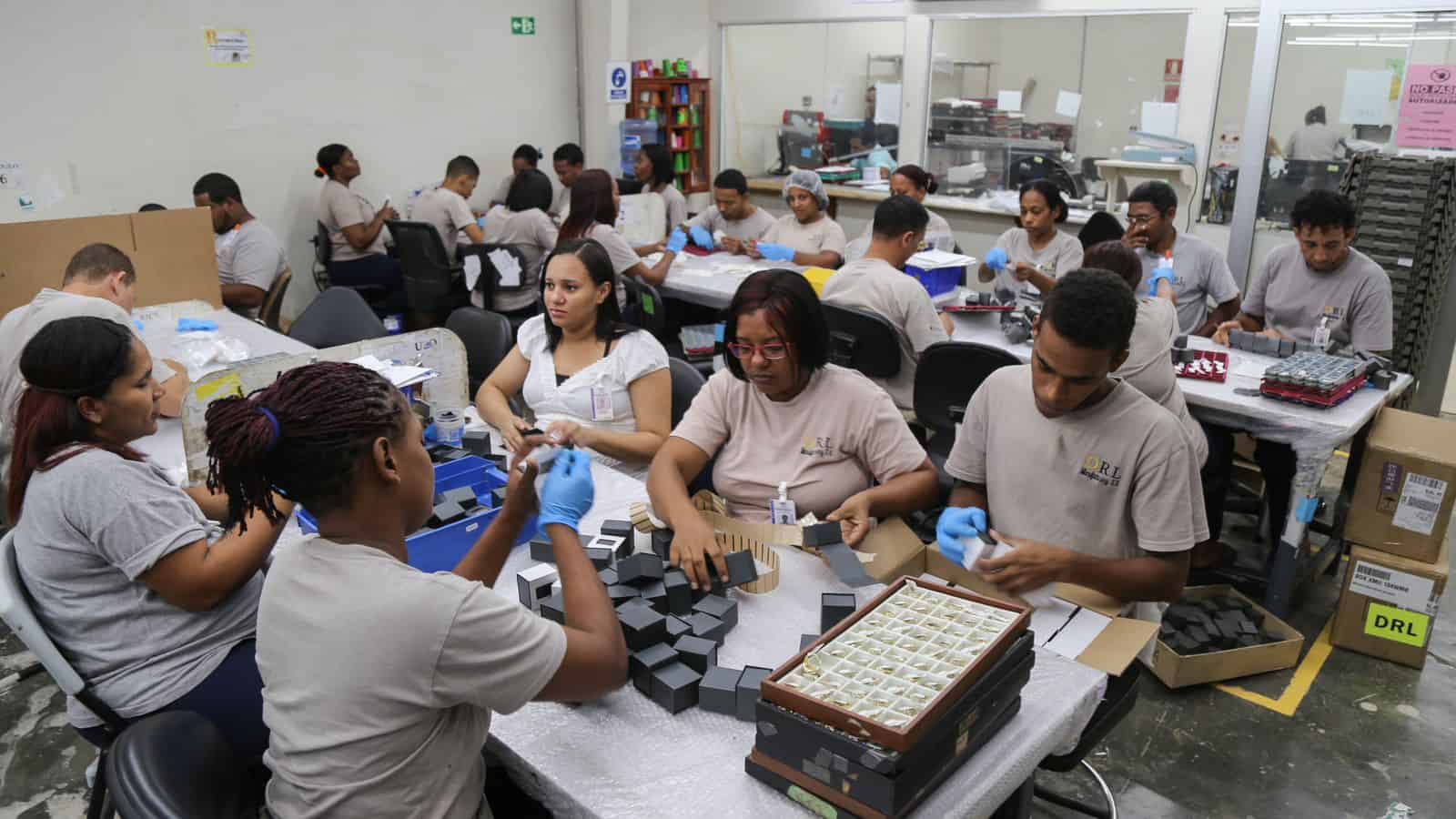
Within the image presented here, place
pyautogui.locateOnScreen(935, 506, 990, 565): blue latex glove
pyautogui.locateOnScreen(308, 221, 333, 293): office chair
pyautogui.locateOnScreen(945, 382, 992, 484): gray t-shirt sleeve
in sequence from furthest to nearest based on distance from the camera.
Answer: pyautogui.locateOnScreen(308, 221, 333, 293): office chair → pyautogui.locateOnScreen(945, 382, 992, 484): gray t-shirt sleeve → pyautogui.locateOnScreen(935, 506, 990, 565): blue latex glove

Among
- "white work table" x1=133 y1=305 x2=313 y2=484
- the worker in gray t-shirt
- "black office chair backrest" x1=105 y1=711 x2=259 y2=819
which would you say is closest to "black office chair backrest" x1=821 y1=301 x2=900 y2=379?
the worker in gray t-shirt

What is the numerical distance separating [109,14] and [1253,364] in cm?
609

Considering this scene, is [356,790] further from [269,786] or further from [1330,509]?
[1330,509]

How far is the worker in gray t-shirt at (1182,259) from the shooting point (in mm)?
3988

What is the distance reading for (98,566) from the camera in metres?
1.66

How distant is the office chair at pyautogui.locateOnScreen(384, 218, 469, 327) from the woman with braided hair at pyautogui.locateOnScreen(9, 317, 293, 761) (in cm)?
372

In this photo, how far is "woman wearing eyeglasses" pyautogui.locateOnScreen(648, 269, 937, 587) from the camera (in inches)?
84.7

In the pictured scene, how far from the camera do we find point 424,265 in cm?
552

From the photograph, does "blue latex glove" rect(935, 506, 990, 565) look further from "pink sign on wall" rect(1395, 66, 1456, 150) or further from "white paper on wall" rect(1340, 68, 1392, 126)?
"white paper on wall" rect(1340, 68, 1392, 126)

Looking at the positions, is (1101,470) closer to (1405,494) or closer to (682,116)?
(1405,494)

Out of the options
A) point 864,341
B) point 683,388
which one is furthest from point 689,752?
point 864,341

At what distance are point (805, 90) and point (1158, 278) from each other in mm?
5571

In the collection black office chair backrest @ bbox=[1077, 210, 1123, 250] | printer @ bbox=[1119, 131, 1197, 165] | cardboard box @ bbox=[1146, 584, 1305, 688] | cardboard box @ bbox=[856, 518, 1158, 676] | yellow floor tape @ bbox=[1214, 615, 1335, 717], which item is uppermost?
printer @ bbox=[1119, 131, 1197, 165]

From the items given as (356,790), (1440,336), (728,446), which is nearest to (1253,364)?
(1440,336)
